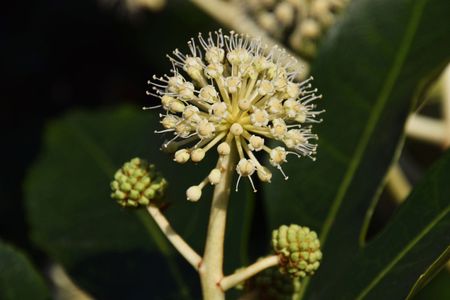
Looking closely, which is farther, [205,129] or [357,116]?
[357,116]

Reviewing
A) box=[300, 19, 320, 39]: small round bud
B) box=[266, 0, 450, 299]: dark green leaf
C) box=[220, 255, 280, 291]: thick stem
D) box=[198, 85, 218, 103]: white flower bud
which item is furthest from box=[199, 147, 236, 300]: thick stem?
box=[300, 19, 320, 39]: small round bud

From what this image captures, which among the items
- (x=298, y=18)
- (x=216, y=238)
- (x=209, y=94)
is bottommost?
(x=216, y=238)

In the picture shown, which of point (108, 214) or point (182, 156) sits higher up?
point (182, 156)

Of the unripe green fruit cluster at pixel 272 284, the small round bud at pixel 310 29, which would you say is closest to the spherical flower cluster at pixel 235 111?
the unripe green fruit cluster at pixel 272 284

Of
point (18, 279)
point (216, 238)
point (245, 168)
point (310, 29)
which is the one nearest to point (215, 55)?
point (245, 168)

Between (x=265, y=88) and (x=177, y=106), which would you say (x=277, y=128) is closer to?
(x=265, y=88)

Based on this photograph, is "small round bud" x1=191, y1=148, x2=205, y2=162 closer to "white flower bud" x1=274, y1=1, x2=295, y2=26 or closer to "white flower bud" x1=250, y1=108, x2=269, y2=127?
"white flower bud" x1=250, y1=108, x2=269, y2=127

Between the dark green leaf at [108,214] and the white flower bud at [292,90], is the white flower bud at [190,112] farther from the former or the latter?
the dark green leaf at [108,214]

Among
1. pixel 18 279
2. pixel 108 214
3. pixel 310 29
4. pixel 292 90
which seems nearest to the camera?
pixel 292 90
